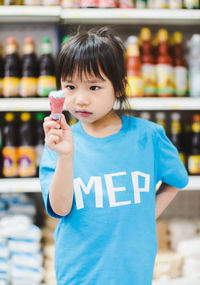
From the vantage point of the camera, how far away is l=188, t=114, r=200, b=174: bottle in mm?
1603

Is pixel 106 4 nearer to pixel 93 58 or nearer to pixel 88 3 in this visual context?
pixel 88 3

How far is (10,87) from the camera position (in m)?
1.58

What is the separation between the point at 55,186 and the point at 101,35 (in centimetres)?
39

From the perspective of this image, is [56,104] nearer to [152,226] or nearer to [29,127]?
[152,226]

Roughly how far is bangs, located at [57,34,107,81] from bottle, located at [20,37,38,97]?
94cm

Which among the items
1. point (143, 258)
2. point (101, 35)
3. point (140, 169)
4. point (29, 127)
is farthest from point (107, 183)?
point (29, 127)

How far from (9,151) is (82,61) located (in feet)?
3.43

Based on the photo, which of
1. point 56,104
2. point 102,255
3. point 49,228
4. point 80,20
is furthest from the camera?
point 49,228

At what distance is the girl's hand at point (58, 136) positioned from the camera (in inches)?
22.2

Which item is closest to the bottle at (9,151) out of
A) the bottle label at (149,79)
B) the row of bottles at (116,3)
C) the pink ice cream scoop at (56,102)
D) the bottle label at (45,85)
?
the bottle label at (45,85)

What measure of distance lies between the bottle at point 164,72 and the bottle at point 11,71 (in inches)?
30.2

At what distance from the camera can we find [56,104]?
56 centimetres

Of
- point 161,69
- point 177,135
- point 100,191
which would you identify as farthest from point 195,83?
point 100,191

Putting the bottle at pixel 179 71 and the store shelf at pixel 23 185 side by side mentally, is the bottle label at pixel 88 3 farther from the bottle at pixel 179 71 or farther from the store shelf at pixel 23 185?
the store shelf at pixel 23 185
